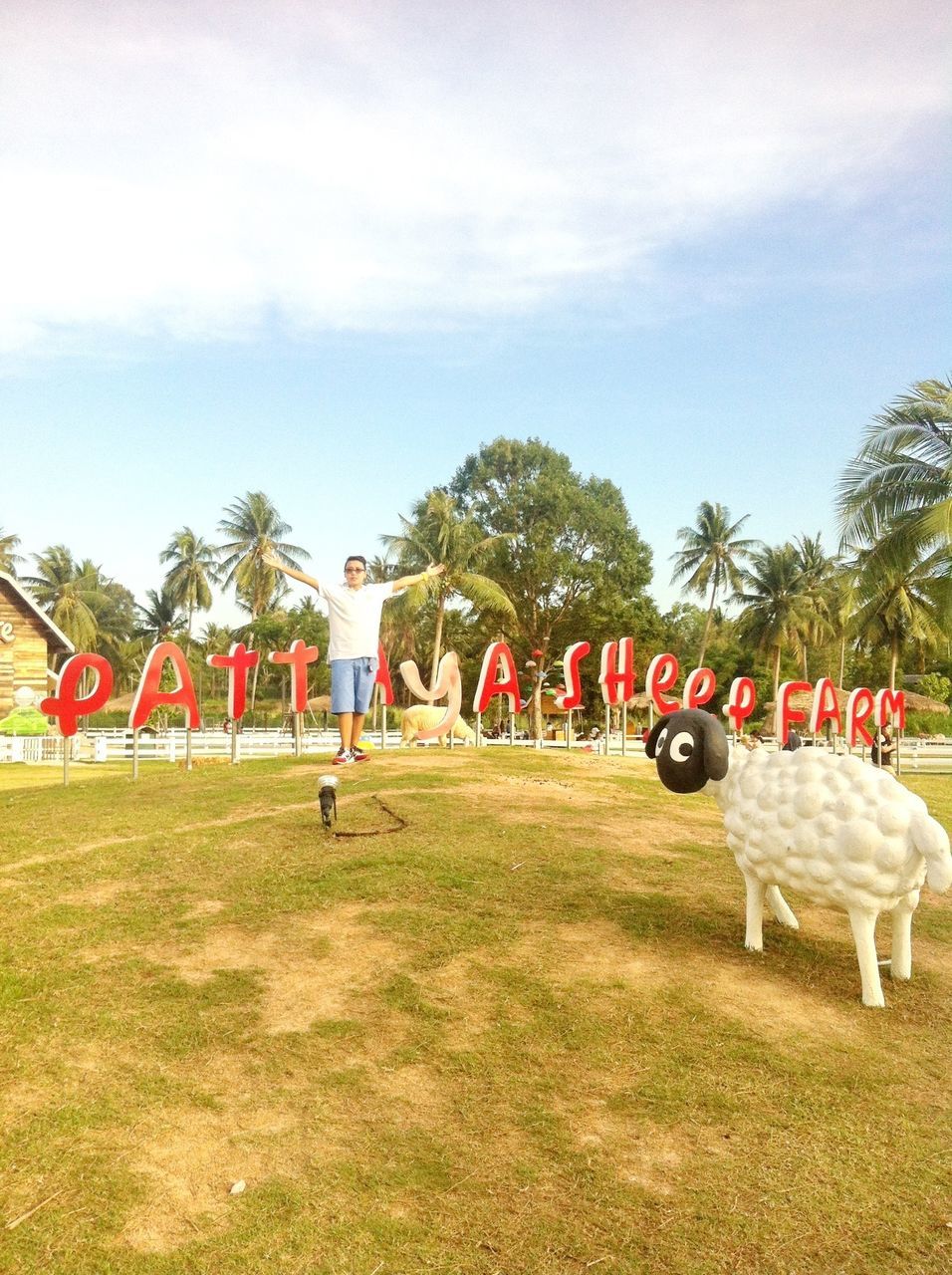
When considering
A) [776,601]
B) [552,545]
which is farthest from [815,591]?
[552,545]

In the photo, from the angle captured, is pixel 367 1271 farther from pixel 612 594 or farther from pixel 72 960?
pixel 612 594

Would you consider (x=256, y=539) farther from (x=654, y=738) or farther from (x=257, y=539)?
(x=654, y=738)

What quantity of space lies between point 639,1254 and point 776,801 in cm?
366

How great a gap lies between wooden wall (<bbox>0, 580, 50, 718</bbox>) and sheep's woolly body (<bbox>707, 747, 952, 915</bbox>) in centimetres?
3240

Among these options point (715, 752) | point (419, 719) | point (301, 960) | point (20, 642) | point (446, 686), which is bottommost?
point (301, 960)

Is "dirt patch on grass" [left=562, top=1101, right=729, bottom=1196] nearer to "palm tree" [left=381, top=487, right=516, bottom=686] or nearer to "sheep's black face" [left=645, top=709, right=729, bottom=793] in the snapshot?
"sheep's black face" [left=645, top=709, right=729, bottom=793]

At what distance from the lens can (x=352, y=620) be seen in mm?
14148

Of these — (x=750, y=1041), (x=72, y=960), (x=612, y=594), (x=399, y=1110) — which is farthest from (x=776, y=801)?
(x=612, y=594)

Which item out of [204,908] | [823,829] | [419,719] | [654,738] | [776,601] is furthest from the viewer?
[776,601]

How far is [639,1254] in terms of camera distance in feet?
13.5

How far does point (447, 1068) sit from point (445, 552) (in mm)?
35477

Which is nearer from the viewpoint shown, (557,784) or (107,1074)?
(107,1074)

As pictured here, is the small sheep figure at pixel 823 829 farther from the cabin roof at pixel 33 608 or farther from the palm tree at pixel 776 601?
the palm tree at pixel 776 601

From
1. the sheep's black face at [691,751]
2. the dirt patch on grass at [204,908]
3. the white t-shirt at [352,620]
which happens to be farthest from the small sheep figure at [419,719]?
the sheep's black face at [691,751]
